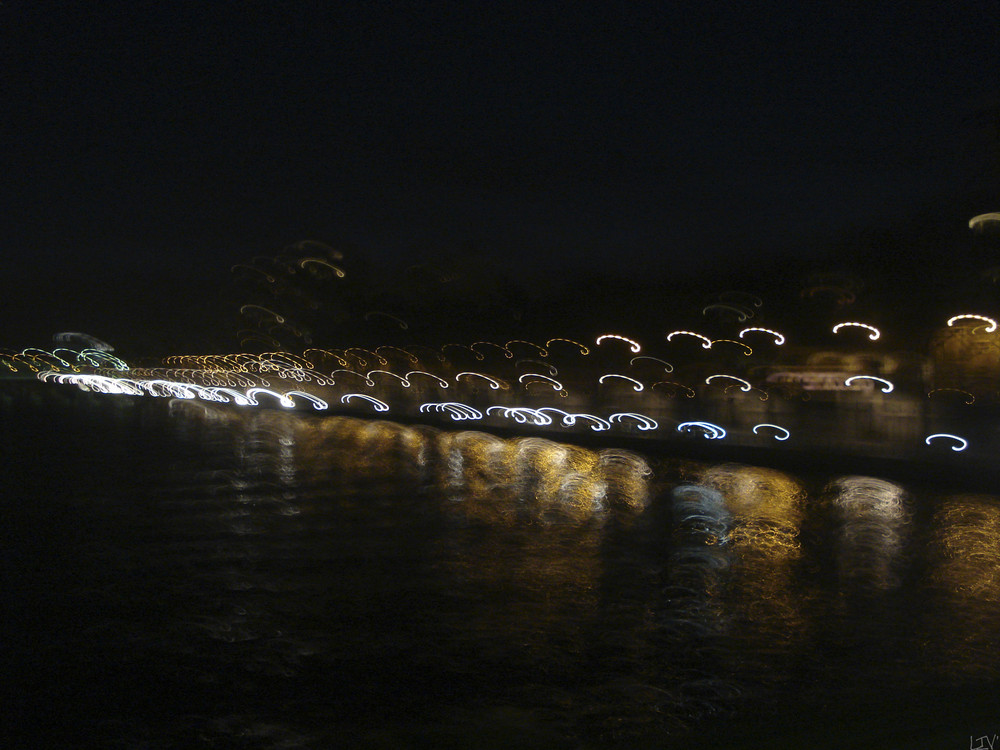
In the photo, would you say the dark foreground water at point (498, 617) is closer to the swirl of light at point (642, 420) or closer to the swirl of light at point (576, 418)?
the swirl of light at point (642, 420)

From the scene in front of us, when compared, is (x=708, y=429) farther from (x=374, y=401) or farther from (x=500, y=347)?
(x=500, y=347)

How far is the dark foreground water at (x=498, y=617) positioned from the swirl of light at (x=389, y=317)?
2018 inches

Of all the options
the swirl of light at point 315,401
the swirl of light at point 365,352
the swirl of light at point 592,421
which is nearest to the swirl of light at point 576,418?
the swirl of light at point 592,421

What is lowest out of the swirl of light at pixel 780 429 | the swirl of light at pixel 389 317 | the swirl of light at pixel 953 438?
the swirl of light at pixel 953 438

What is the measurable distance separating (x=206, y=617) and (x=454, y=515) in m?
4.94

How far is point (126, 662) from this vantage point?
571 centimetres

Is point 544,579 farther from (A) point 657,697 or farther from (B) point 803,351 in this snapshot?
(B) point 803,351

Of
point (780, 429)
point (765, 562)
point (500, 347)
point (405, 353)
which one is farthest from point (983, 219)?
point (405, 353)

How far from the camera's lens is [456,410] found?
3184 cm

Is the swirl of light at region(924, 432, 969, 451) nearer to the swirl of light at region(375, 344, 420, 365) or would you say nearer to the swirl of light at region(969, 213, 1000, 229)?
the swirl of light at region(969, 213, 1000, 229)

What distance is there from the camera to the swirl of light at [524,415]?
1095 inches

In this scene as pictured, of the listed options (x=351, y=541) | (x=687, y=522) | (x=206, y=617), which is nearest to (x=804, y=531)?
(x=687, y=522)

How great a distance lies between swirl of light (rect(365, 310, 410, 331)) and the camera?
65137mm

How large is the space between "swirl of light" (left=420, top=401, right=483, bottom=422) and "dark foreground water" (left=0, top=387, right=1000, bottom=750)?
16.9 metres
